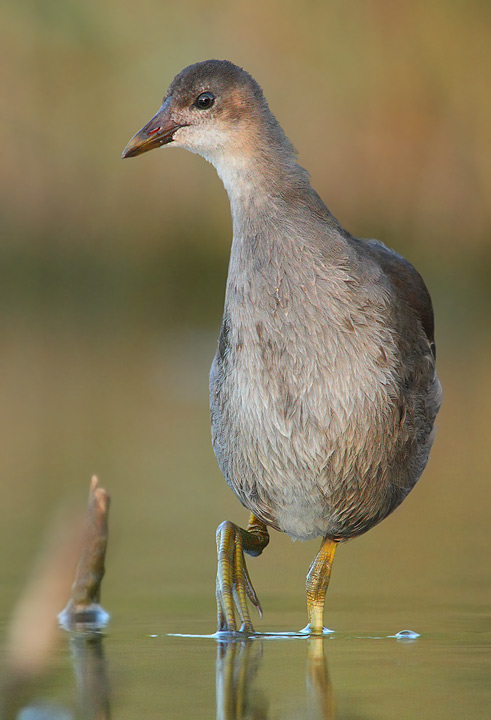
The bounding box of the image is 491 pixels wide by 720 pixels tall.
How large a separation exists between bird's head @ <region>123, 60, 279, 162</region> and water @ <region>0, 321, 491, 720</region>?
1.36 metres

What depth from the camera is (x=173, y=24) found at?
14898 mm

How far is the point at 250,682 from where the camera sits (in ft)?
10.3

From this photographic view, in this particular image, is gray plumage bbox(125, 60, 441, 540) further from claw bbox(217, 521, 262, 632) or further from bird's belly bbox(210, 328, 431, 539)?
claw bbox(217, 521, 262, 632)

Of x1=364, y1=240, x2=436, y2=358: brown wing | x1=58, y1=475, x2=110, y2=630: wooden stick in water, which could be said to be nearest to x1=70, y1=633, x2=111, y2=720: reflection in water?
x1=58, y1=475, x2=110, y2=630: wooden stick in water

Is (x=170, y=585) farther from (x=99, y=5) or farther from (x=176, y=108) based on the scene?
(x=99, y=5)

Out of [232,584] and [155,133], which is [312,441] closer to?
[232,584]

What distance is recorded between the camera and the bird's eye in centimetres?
379

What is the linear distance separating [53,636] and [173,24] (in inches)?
475

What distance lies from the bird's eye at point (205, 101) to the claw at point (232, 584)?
122cm

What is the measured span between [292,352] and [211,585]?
108 centimetres

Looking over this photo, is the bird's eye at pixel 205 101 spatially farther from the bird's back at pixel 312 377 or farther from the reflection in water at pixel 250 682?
the reflection in water at pixel 250 682

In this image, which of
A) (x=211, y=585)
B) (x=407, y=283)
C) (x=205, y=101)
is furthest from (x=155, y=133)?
(x=211, y=585)

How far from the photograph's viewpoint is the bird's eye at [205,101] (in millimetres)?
3785

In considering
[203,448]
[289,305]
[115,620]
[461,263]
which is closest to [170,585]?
[115,620]
